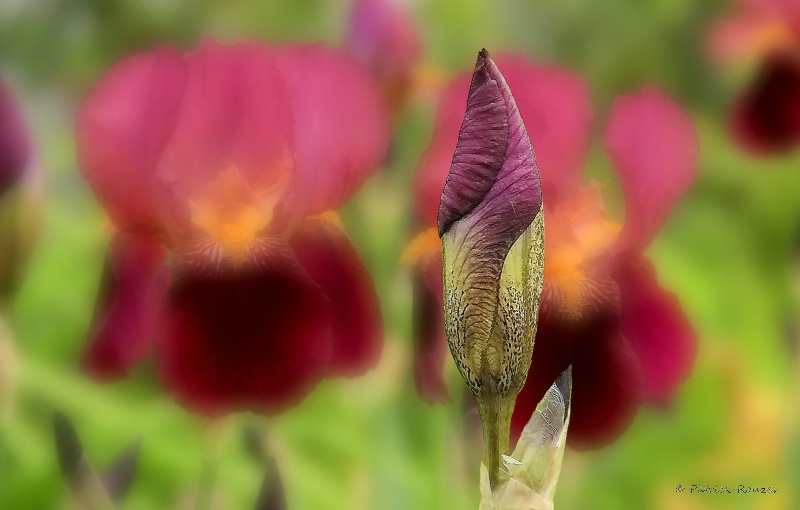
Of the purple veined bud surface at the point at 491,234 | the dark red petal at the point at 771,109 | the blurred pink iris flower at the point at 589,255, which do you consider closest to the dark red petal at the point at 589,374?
the blurred pink iris flower at the point at 589,255

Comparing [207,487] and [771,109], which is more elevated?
[771,109]

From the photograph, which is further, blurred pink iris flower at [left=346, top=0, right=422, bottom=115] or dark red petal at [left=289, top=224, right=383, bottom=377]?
blurred pink iris flower at [left=346, top=0, right=422, bottom=115]

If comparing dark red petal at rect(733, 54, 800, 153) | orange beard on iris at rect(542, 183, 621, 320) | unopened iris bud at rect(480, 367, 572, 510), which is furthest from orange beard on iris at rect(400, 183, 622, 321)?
dark red petal at rect(733, 54, 800, 153)

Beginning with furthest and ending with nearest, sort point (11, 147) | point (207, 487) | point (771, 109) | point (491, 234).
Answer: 1. point (771, 109)
2. point (207, 487)
3. point (11, 147)
4. point (491, 234)

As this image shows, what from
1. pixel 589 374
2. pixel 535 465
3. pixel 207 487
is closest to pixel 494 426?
pixel 535 465

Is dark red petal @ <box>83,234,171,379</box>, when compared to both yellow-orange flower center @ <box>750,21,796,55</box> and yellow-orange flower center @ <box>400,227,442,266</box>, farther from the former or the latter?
yellow-orange flower center @ <box>750,21,796,55</box>

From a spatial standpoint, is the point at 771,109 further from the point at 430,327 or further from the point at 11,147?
the point at 11,147

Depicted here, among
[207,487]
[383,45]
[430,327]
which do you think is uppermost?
[383,45]

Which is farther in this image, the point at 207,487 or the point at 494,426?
the point at 207,487
